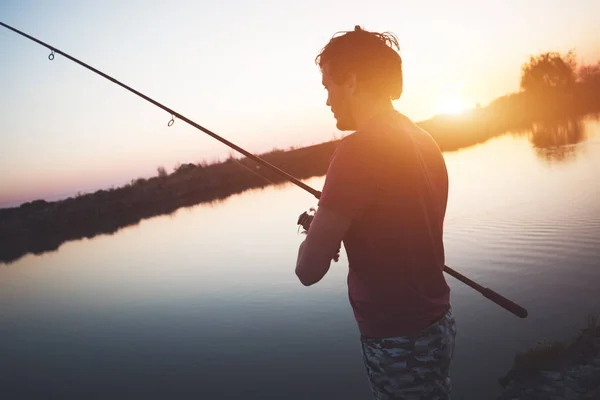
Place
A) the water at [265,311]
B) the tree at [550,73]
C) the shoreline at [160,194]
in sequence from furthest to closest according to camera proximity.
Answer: the tree at [550,73]
the shoreline at [160,194]
the water at [265,311]

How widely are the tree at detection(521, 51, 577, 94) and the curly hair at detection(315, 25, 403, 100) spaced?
298 feet

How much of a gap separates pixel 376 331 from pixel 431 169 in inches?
28.1

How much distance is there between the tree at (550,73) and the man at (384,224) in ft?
299

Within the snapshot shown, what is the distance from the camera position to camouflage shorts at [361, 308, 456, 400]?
1.62 m

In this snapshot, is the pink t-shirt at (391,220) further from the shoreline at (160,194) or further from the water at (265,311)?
the shoreline at (160,194)

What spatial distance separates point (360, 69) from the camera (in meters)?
1.62

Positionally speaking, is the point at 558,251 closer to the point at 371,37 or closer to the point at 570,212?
the point at 570,212

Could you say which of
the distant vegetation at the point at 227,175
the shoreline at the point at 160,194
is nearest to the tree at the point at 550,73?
the distant vegetation at the point at 227,175

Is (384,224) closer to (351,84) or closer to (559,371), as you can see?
(351,84)

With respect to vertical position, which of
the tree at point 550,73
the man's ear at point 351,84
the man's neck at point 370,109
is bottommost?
the man's neck at point 370,109

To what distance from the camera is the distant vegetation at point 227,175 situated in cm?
2950

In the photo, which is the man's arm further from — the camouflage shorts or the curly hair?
the curly hair

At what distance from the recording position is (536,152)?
79.4ft

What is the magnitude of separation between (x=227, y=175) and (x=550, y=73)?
67072 mm
